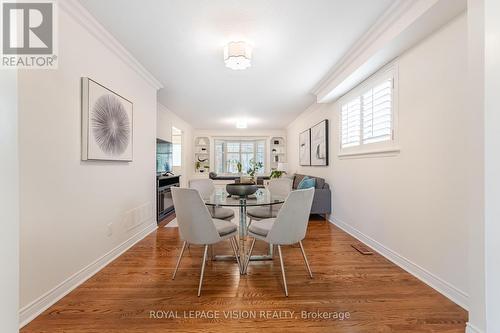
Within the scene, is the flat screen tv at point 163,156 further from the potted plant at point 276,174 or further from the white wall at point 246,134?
the white wall at point 246,134

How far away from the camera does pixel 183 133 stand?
7.24 meters

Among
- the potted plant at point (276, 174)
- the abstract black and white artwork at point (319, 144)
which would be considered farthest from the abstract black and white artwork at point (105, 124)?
the potted plant at point (276, 174)

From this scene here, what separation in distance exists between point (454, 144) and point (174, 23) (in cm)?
262

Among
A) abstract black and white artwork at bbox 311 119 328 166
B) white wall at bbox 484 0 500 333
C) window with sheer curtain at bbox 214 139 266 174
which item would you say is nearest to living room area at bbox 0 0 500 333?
white wall at bbox 484 0 500 333

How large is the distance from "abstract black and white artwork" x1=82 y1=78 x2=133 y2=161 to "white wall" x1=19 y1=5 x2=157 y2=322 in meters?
0.08

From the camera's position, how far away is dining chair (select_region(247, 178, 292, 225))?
291cm

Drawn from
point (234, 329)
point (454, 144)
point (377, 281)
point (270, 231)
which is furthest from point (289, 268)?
point (454, 144)

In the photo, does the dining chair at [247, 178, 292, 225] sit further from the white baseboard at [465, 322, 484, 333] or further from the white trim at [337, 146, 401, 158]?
the white baseboard at [465, 322, 484, 333]

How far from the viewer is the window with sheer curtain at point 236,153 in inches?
358

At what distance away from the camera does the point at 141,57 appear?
288cm

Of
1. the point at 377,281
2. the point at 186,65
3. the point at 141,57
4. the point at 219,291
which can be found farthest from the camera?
the point at 186,65

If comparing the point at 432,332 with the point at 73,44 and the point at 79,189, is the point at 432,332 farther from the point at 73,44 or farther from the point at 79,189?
the point at 73,44

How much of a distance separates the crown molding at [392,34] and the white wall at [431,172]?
102 mm

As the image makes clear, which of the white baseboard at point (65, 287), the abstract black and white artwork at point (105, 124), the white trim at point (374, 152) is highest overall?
the abstract black and white artwork at point (105, 124)
